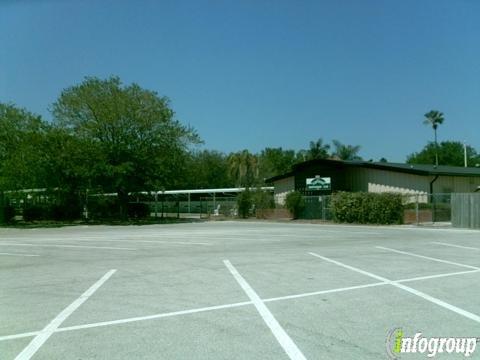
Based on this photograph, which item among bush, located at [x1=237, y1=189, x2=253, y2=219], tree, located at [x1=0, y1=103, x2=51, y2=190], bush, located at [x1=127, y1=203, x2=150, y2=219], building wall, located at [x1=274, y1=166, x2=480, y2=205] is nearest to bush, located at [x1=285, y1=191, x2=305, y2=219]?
bush, located at [x1=237, y1=189, x2=253, y2=219]

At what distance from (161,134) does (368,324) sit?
122 ft

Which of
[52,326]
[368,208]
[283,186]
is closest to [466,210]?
[368,208]

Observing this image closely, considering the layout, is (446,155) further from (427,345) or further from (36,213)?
(427,345)

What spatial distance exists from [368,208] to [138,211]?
23990 mm

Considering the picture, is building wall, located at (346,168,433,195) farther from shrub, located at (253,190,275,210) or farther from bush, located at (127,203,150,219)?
bush, located at (127,203,150,219)

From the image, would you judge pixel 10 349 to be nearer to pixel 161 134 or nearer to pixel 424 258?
pixel 424 258

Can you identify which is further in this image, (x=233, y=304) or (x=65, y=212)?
(x=65, y=212)

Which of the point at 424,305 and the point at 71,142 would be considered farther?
the point at 71,142

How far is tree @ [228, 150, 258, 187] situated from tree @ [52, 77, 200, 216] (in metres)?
32.4

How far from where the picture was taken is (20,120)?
43406mm

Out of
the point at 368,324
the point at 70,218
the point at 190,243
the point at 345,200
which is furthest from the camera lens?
the point at 70,218

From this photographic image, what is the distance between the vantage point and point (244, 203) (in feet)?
152

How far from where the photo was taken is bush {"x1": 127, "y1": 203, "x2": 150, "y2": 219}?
5109 cm

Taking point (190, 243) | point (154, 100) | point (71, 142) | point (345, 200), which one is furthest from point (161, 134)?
point (190, 243)
